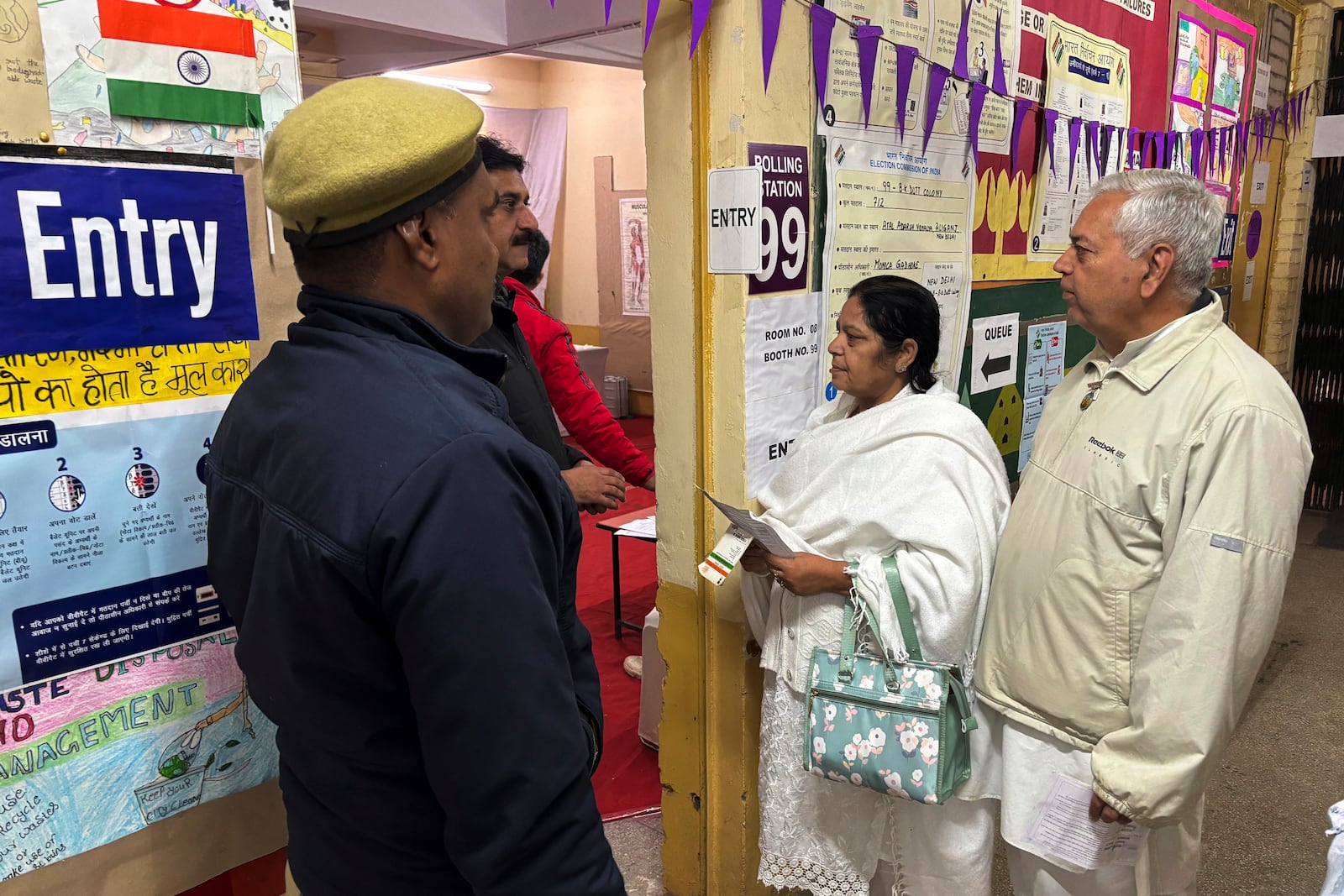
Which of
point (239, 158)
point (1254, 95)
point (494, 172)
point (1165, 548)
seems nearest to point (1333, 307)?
point (1254, 95)

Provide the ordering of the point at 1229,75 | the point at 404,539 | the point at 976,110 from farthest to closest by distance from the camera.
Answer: the point at 1229,75 → the point at 976,110 → the point at 404,539

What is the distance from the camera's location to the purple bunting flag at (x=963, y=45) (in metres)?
2.57

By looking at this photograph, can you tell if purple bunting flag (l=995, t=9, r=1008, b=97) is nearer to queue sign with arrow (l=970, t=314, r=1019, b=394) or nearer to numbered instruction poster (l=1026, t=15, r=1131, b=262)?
numbered instruction poster (l=1026, t=15, r=1131, b=262)

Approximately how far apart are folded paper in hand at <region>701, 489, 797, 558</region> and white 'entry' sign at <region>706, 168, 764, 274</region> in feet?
1.73

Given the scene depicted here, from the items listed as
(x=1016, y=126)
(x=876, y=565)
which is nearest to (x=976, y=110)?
(x=1016, y=126)

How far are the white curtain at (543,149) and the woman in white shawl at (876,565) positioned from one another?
7405mm

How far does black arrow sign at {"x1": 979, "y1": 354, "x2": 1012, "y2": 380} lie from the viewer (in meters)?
3.01

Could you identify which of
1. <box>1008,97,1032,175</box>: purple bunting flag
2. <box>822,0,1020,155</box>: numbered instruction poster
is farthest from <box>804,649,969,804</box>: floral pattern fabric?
<box>1008,97,1032,175</box>: purple bunting flag

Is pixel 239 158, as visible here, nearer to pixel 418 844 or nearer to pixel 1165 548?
pixel 418 844

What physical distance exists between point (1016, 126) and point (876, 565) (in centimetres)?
184

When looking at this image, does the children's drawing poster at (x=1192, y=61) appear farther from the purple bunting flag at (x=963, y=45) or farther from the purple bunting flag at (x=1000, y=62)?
the purple bunting flag at (x=963, y=45)

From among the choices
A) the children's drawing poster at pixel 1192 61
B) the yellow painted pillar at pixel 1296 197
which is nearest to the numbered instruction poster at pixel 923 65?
the children's drawing poster at pixel 1192 61

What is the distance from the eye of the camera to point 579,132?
30.5 feet

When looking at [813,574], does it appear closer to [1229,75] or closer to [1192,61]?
[1192,61]
